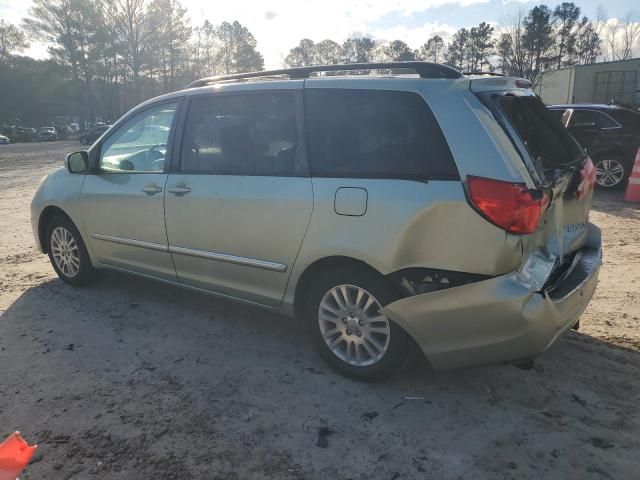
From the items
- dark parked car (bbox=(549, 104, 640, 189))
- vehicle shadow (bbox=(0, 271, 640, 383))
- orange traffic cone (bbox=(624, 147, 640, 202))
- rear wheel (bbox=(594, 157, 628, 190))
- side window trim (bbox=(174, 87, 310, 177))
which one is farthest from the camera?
rear wheel (bbox=(594, 157, 628, 190))

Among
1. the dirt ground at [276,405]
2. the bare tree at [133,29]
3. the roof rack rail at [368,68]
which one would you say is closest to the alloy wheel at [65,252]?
the dirt ground at [276,405]

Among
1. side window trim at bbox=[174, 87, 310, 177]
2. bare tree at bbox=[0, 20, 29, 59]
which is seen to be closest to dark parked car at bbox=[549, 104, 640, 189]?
side window trim at bbox=[174, 87, 310, 177]

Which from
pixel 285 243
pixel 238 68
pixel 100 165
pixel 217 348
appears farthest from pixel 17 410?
pixel 238 68

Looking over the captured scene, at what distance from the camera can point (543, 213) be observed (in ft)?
9.09

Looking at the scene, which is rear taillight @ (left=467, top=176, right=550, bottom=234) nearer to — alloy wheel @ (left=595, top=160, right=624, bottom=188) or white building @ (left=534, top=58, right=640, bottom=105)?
alloy wheel @ (left=595, top=160, right=624, bottom=188)

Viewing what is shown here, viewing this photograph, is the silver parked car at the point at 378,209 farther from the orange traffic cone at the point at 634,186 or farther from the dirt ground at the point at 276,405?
the orange traffic cone at the point at 634,186

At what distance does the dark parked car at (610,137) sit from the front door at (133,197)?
821 cm

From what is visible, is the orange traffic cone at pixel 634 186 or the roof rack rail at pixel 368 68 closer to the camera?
the roof rack rail at pixel 368 68

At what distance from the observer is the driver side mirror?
4625mm

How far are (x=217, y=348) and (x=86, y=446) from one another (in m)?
1.22

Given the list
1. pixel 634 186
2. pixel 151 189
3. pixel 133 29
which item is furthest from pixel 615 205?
pixel 133 29

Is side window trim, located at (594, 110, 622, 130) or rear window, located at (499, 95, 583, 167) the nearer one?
rear window, located at (499, 95, 583, 167)

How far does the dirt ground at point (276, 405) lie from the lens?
2.54m

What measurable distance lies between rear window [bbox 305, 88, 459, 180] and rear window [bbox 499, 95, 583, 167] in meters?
0.49
